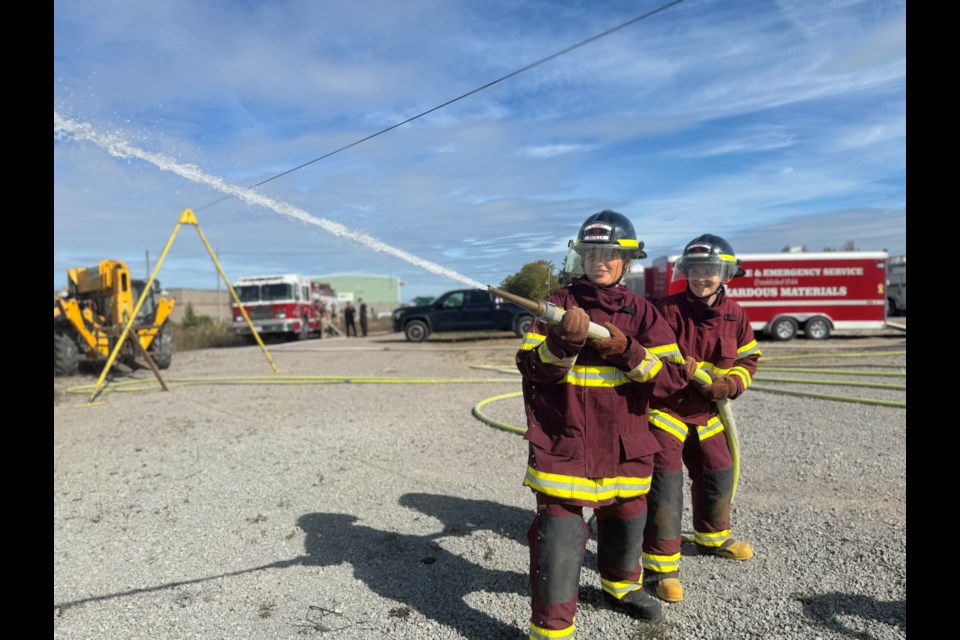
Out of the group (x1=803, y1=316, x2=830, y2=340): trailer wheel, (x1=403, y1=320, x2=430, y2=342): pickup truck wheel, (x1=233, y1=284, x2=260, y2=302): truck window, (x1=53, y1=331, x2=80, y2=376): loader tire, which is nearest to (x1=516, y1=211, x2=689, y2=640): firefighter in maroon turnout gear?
(x1=53, y1=331, x2=80, y2=376): loader tire

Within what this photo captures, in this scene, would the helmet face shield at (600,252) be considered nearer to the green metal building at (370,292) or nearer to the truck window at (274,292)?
the truck window at (274,292)

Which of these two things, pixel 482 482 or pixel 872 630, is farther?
pixel 482 482

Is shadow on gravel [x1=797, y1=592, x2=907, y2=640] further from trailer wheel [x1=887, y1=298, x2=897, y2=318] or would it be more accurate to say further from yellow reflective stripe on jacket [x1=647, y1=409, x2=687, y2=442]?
trailer wheel [x1=887, y1=298, x2=897, y2=318]

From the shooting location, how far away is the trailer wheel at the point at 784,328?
56.8ft

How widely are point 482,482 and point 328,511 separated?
124 centimetres

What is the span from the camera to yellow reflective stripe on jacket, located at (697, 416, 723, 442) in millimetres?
3346

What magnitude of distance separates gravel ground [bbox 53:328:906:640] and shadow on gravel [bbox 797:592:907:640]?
0.03ft

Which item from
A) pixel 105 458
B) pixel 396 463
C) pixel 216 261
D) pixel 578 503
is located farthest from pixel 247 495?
pixel 216 261

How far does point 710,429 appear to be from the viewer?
3.38 m

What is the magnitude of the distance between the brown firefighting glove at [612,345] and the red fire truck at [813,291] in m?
15.3

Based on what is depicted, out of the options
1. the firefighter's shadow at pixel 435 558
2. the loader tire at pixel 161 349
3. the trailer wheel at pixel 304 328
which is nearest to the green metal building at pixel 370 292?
the trailer wheel at pixel 304 328
